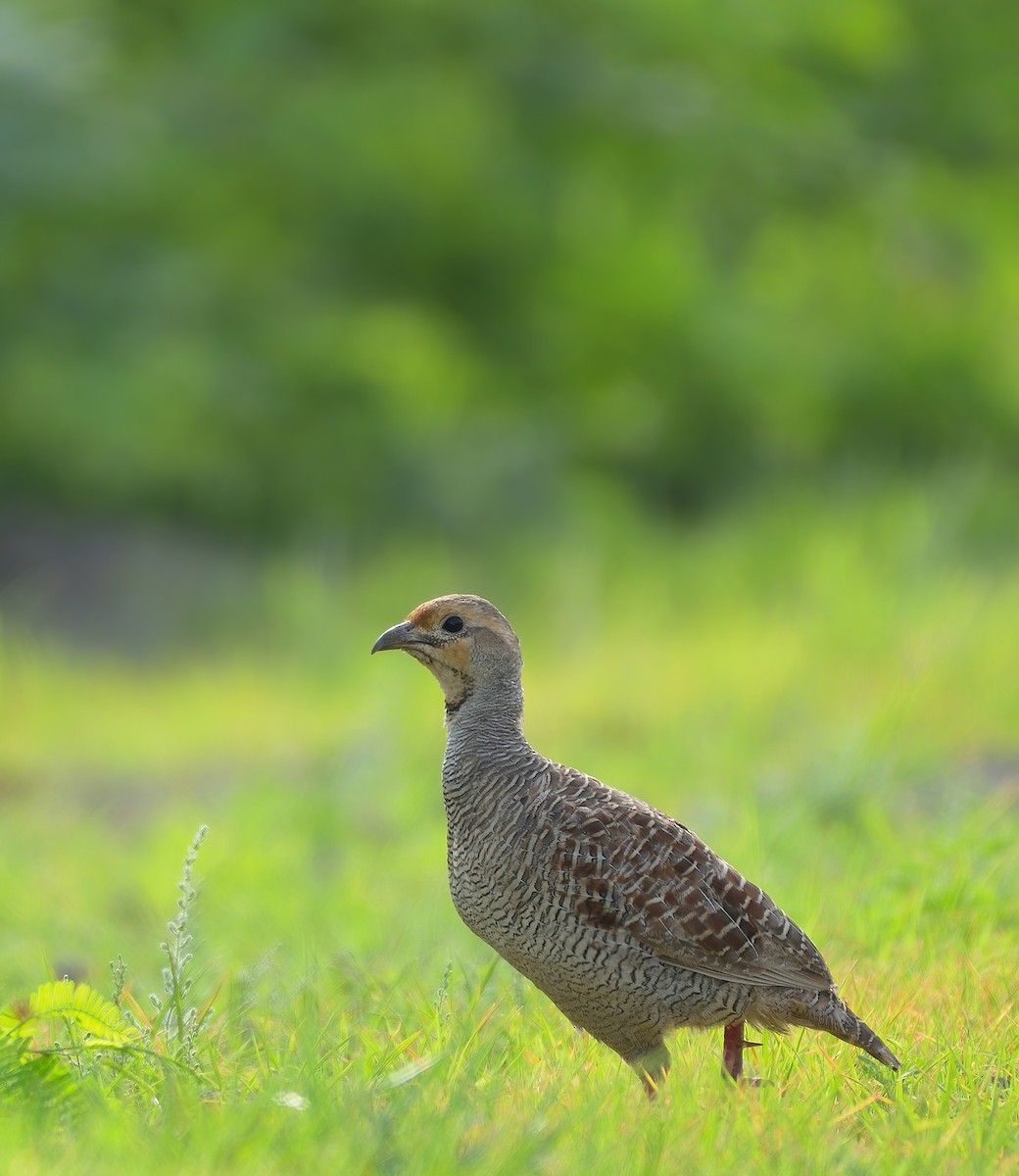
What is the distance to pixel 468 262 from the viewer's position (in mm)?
15852

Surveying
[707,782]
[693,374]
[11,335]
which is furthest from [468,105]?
[707,782]

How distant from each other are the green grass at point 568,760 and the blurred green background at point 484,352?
0.09 m

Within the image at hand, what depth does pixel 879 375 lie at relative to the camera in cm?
1662

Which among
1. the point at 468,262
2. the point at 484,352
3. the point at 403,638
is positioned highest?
the point at 468,262

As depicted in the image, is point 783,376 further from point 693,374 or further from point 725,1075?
point 725,1075

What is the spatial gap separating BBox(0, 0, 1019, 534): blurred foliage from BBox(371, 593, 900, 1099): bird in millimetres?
9905

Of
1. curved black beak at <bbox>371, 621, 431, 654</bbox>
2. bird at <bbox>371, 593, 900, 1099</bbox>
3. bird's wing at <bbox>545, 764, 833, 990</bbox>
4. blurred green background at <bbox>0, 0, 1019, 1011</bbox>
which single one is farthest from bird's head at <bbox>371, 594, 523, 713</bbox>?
blurred green background at <bbox>0, 0, 1019, 1011</bbox>

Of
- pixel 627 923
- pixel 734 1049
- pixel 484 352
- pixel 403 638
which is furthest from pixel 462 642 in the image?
pixel 484 352

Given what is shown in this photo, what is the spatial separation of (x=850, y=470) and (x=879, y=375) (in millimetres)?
1495

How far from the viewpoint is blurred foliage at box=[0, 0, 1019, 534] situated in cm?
1402

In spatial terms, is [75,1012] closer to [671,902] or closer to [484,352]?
[671,902]

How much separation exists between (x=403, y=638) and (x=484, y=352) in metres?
11.9

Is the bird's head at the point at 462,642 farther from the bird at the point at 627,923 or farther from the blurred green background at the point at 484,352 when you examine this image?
the blurred green background at the point at 484,352

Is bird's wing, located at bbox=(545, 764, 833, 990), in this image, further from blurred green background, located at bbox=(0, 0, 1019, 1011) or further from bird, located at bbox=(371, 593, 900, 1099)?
blurred green background, located at bbox=(0, 0, 1019, 1011)
